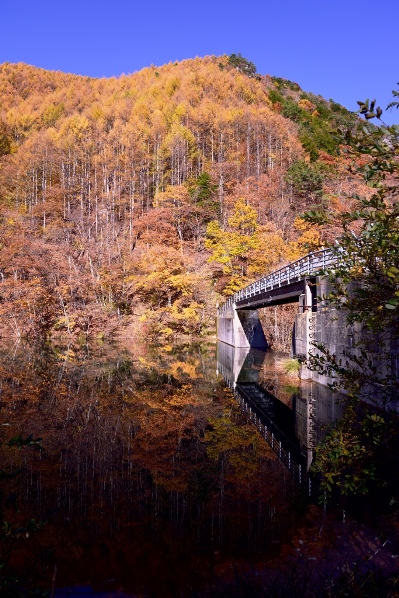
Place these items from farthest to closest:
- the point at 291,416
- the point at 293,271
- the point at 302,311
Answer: the point at 293,271, the point at 302,311, the point at 291,416

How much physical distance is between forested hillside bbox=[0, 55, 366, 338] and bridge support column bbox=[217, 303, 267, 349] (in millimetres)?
5263

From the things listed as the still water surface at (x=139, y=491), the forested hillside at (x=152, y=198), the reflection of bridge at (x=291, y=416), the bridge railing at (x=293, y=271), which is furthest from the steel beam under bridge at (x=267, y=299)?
the forested hillside at (x=152, y=198)

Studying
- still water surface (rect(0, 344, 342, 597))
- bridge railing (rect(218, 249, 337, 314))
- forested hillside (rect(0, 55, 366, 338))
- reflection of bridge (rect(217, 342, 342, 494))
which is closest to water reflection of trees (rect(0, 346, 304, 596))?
still water surface (rect(0, 344, 342, 597))

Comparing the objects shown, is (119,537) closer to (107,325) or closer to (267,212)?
(107,325)

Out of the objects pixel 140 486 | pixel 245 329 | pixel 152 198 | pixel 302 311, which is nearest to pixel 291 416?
pixel 140 486

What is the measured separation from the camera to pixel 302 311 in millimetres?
19859

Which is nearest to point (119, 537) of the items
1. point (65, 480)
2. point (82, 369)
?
point (65, 480)

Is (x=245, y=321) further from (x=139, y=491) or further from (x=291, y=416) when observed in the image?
(x=139, y=491)

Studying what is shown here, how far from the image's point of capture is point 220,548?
18.9 feet

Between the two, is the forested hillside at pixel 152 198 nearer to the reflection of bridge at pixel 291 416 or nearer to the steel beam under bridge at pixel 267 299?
the steel beam under bridge at pixel 267 299

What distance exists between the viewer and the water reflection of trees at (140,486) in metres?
5.55

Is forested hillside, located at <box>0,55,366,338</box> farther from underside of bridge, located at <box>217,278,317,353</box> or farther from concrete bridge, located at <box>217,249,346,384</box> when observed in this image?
concrete bridge, located at <box>217,249,346,384</box>

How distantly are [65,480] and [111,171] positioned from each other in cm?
6056

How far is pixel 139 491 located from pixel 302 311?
13624 mm
